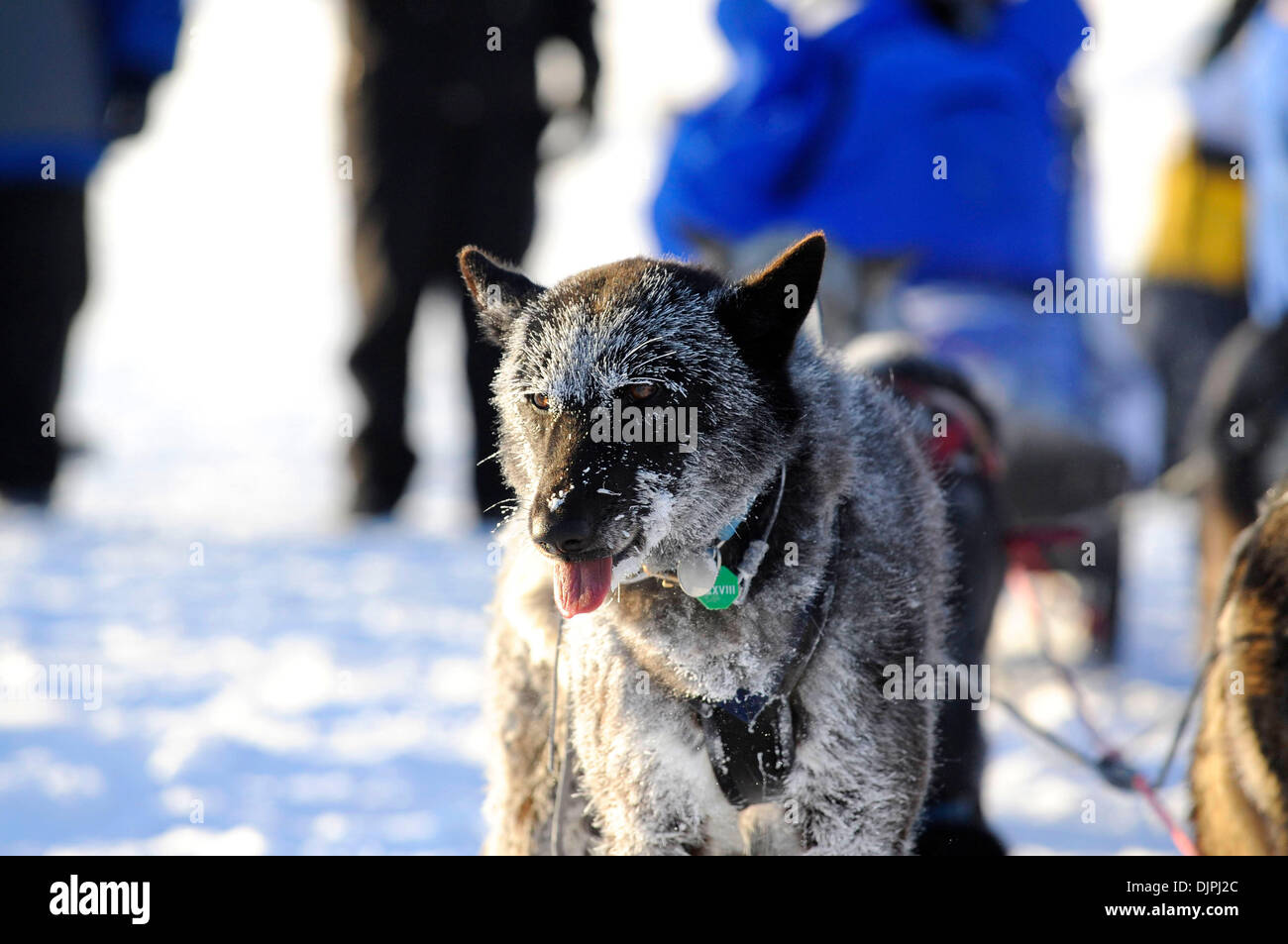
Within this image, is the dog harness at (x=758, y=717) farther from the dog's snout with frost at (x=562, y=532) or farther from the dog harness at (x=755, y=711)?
the dog's snout with frost at (x=562, y=532)

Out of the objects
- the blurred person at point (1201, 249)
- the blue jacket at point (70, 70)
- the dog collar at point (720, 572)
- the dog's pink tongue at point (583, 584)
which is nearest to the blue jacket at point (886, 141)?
the blurred person at point (1201, 249)

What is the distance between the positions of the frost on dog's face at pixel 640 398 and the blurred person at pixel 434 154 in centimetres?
387

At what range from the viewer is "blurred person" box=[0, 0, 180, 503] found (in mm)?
5203

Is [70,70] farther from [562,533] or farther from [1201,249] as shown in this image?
[1201,249]

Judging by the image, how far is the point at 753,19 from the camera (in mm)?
4074

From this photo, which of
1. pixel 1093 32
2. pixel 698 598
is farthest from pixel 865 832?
pixel 1093 32

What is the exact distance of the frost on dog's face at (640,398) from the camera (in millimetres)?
1841

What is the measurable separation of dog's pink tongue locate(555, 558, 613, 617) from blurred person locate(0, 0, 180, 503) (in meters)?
4.44

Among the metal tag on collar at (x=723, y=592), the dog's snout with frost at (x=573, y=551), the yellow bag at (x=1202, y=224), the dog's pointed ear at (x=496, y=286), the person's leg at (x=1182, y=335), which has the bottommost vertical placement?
the metal tag on collar at (x=723, y=592)

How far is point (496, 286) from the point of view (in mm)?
2066

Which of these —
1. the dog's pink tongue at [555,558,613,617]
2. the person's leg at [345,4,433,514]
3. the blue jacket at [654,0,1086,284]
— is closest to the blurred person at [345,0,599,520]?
the person's leg at [345,4,433,514]

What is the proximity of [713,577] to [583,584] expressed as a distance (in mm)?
244

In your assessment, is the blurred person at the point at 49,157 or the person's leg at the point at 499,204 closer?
the blurred person at the point at 49,157
